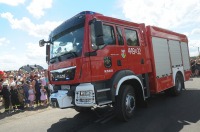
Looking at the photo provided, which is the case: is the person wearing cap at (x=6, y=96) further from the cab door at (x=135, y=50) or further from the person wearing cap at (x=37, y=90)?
the cab door at (x=135, y=50)

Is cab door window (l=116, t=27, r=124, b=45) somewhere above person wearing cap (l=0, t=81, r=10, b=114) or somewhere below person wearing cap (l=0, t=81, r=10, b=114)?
above

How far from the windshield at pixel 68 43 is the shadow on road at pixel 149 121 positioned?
211 centimetres

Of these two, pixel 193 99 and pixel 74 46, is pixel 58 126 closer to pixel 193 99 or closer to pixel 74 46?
pixel 74 46

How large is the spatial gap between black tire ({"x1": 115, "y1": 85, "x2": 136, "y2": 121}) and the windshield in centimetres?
168

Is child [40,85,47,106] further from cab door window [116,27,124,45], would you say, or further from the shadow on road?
cab door window [116,27,124,45]

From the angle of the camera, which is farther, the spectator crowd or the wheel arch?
the spectator crowd

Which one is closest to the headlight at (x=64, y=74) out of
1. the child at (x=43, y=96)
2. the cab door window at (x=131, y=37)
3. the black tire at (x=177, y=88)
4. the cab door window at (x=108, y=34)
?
the cab door window at (x=108, y=34)

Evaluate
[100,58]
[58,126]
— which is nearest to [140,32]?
[100,58]

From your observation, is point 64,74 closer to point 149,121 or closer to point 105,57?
point 105,57

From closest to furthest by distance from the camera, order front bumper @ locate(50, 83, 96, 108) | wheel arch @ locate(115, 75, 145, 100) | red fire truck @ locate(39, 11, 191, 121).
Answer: front bumper @ locate(50, 83, 96, 108), red fire truck @ locate(39, 11, 191, 121), wheel arch @ locate(115, 75, 145, 100)

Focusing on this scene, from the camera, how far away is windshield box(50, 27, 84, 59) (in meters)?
6.11

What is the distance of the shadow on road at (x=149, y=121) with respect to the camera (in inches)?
238

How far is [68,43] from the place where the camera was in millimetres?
6496

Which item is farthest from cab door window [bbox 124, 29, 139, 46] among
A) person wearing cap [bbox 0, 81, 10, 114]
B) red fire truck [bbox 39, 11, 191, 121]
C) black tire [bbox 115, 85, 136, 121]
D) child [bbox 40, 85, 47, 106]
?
person wearing cap [bbox 0, 81, 10, 114]
